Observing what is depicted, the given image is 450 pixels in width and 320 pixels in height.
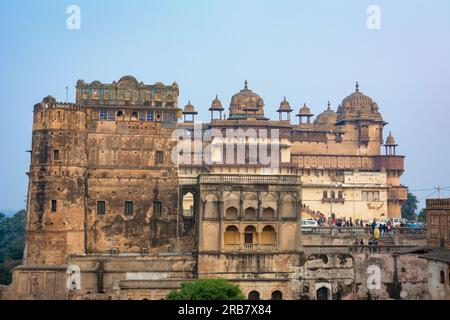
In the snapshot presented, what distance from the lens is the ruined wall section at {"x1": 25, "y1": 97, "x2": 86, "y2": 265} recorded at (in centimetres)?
5053

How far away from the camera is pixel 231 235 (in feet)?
169

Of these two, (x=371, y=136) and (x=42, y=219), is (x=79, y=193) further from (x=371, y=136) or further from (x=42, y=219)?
(x=371, y=136)

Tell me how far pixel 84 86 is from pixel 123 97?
3.14 m

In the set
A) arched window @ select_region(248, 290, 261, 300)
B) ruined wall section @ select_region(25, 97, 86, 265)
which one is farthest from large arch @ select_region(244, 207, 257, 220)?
ruined wall section @ select_region(25, 97, 86, 265)

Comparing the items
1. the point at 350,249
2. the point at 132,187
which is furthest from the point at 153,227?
the point at 350,249

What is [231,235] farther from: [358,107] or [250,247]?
[358,107]

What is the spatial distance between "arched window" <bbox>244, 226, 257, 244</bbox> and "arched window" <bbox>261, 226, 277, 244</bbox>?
2.17 feet

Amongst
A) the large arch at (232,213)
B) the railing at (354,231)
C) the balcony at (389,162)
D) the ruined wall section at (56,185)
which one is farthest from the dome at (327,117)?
the ruined wall section at (56,185)

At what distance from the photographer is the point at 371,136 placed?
82312 millimetres

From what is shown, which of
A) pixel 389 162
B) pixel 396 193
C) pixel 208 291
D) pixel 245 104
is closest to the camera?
pixel 208 291

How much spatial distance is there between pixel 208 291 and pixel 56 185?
16.2 metres
